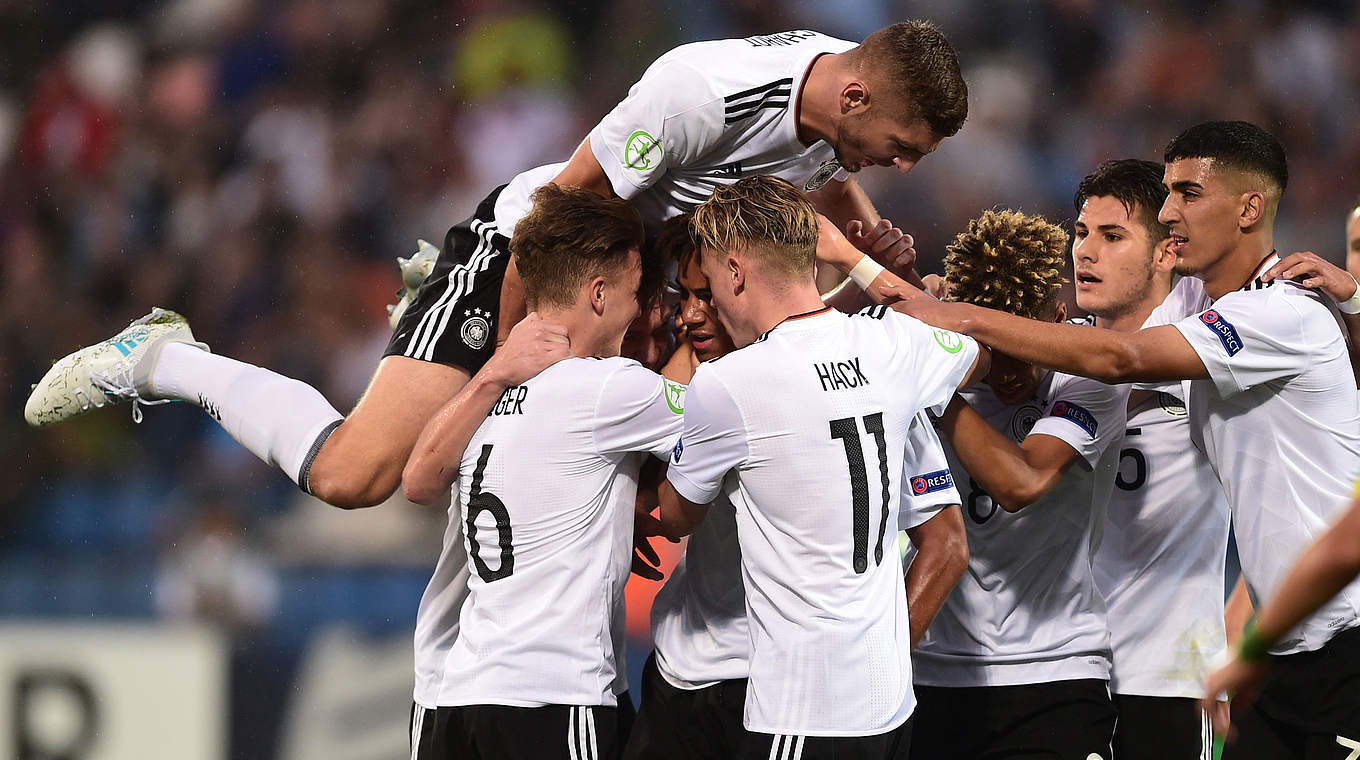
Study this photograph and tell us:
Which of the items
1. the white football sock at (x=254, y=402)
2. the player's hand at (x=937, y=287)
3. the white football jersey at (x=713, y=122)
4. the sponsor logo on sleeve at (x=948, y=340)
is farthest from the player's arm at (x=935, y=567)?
the white football sock at (x=254, y=402)

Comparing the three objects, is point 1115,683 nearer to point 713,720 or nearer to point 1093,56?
point 713,720

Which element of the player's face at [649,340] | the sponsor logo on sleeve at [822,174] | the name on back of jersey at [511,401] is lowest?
the name on back of jersey at [511,401]

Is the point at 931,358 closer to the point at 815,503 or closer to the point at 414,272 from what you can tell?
the point at 815,503

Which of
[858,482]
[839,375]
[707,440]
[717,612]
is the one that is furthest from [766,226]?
[717,612]

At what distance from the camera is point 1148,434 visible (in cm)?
388

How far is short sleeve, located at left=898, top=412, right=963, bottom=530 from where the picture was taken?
3211 millimetres

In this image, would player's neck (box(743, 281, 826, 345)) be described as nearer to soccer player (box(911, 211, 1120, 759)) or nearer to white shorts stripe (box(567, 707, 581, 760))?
soccer player (box(911, 211, 1120, 759))

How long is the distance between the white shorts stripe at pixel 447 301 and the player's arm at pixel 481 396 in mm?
626

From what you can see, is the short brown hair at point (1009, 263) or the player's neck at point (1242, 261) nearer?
the short brown hair at point (1009, 263)

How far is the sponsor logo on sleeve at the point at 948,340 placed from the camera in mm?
3164

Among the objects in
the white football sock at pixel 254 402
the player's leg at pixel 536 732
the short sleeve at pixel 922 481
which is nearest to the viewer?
the player's leg at pixel 536 732

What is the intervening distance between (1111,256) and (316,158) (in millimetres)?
5569

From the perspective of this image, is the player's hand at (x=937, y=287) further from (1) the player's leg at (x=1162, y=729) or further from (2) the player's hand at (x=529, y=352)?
(1) the player's leg at (x=1162, y=729)

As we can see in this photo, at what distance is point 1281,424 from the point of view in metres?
3.46
